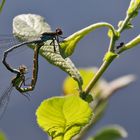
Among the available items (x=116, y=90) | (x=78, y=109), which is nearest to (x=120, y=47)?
(x=78, y=109)

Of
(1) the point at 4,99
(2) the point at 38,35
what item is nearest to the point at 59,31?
(2) the point at 38,35

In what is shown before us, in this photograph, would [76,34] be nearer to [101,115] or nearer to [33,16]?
[33,16]

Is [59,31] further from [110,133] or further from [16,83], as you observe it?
[110,133]

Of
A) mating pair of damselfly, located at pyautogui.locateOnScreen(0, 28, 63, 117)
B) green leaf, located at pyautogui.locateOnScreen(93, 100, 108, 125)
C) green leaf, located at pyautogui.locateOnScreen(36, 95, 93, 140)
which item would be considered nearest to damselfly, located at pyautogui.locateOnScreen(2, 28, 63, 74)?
mating pair of damselfly, located at pyautogui.locateOnScreen(0, 28, 63, 117)

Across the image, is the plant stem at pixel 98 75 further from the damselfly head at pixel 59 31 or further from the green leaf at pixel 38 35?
the damselfly head at pixel 59 31

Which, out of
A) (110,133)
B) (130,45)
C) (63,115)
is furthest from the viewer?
(110,133)
